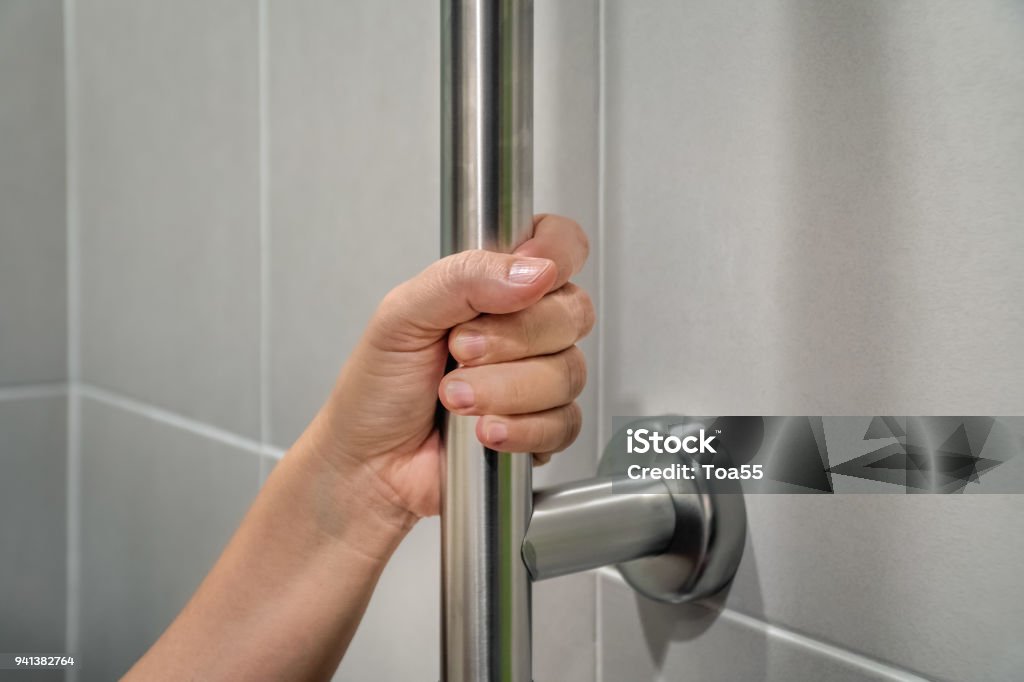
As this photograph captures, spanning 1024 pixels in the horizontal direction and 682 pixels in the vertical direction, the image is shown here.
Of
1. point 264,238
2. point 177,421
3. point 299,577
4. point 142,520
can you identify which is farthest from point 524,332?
point 142,520

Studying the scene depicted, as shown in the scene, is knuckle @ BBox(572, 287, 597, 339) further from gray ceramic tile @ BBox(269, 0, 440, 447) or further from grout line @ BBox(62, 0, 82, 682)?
grout line @ BBox(62, 0, 82, 682)

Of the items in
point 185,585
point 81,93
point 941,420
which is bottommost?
point 185,585

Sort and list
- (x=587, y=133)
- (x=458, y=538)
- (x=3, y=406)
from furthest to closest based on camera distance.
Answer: (x=3, y=406), (x=587, y=133), (x=458, y=538)

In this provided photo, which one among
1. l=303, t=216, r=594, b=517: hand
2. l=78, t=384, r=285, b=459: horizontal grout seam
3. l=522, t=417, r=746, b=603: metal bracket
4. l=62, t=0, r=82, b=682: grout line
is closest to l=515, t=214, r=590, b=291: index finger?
l=303, t=216, r=594, b=517: hand

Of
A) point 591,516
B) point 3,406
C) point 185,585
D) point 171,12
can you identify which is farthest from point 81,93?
point 591,516

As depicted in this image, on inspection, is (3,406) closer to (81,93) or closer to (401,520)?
(81,93)

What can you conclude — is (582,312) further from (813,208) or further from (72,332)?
(72,332)

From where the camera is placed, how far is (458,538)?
326 millimetres

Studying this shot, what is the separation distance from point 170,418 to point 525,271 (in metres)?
0.69

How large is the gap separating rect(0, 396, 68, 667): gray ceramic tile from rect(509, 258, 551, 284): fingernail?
0.98m

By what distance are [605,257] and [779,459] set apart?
0.15 meters

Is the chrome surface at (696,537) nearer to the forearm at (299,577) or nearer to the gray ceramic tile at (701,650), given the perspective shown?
the gray ceramic tile at (701,650)

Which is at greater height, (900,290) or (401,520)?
(900,290)

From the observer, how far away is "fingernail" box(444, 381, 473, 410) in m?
0.34
